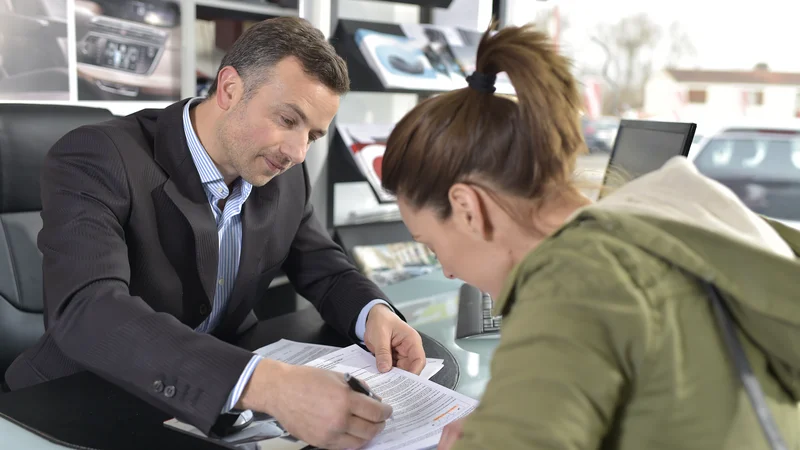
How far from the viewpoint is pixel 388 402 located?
1100 mm

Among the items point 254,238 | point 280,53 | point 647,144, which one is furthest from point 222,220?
point 647,144

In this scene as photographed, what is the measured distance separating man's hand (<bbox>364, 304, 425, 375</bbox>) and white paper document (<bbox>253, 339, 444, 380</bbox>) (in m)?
0.02

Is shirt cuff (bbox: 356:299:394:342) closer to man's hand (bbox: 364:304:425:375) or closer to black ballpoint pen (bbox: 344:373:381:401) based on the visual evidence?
man's hand (bbox: 364:304:425:375)

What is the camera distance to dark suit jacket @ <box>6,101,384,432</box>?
1.03 meters

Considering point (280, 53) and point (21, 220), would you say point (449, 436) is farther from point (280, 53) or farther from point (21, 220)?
point (21, 220)

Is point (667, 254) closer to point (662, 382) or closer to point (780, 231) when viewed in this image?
point (662, 382)

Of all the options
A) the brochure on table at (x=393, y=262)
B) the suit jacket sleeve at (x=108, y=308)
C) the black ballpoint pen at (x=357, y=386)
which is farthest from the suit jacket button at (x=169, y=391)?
the brochure on table at (x=393, y=262)

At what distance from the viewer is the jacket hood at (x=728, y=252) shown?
606 mm

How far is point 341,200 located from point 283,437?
6.30ft

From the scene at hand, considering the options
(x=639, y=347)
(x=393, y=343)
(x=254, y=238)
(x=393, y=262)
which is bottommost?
(x=393, y=262)

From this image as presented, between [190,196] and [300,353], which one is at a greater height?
[190,196]

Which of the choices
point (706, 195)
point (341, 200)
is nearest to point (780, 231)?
point (706, 195)

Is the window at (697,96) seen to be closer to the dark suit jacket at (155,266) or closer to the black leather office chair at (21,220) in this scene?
the dark suit jacket at (155,266)

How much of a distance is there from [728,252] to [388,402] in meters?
0.62
